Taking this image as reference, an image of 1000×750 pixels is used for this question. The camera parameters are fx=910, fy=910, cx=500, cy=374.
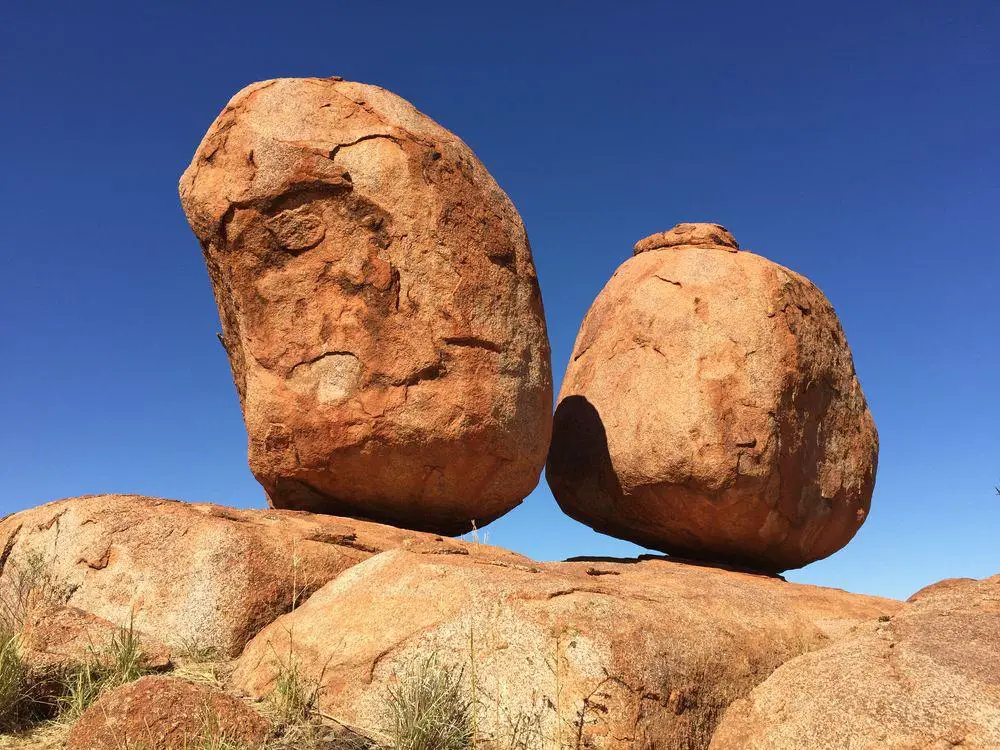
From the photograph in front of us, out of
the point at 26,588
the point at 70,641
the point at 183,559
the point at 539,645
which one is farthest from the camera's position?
the point at 26,588

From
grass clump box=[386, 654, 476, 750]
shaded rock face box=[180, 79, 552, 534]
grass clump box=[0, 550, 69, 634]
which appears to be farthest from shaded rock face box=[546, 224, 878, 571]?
grass clump box=[0, 550, 69, 634]

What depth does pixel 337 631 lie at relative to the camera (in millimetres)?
4527

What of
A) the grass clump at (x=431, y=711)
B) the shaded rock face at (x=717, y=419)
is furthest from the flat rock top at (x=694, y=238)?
the grass clump at (x=431, y=711)

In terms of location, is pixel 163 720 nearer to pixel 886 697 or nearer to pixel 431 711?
pixel 431 711

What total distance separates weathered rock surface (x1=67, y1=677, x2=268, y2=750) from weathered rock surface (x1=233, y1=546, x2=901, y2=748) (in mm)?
536

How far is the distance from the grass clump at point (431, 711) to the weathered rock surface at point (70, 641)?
1.57 m

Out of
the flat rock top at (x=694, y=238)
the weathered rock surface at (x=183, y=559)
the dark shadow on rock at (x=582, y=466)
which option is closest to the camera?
the weathered rock surface at (x=183, y=559)

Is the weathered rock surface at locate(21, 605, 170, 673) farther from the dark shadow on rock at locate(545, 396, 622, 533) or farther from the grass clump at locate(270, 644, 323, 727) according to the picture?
the dark shadow on rock at locate(545, 396, 622, 533)

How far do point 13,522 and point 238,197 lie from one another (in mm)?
2644

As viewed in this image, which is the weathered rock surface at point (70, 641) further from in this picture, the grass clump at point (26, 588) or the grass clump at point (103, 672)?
the grass clump at point (26, 588)

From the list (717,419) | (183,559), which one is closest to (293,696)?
(183,559)

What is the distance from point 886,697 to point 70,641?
4.13 metres

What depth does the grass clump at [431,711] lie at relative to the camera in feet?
12.4

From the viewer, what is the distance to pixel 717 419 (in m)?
7.28
